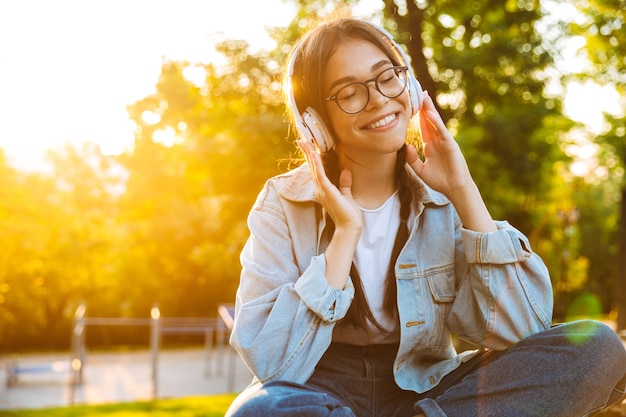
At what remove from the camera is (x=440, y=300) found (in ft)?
7.36

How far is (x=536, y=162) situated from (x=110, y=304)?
1384 centimetres

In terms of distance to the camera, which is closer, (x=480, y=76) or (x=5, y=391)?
(x=480, y=76)

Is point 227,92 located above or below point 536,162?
above

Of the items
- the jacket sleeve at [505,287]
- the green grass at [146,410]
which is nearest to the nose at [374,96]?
the jacket sleeve at [505,287]

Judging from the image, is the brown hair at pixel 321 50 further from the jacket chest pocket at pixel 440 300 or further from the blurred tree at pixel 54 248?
the blurred tree at pixel 54 248

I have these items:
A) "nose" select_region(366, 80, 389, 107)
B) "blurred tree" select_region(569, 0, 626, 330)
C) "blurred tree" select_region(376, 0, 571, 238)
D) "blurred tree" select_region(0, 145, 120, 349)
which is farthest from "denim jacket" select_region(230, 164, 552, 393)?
"blurred tree" select_region(0, 145, 120, 349)

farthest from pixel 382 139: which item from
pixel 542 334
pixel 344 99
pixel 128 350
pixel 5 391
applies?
pixel 128 350

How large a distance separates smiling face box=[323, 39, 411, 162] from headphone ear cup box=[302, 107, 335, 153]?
0.15 ft

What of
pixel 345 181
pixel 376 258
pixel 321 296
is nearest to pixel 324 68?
pixel 345 181

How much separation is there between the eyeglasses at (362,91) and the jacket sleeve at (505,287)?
1.71ft

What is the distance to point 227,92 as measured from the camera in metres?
11.9

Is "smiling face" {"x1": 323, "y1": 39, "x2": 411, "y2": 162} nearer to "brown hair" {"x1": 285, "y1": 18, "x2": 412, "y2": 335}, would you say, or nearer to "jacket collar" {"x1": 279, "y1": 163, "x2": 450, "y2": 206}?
"brown hair" {"x1": 285, "y1": 18, "x2": 412, "y2": 335}

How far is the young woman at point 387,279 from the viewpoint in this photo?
1.88m

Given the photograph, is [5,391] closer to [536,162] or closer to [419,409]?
[536,162]
